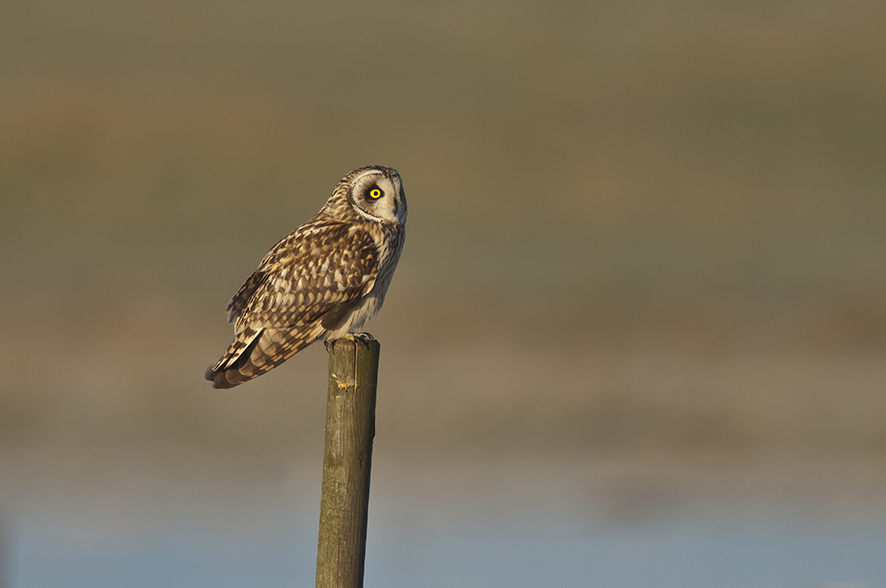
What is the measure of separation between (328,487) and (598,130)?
22910 mm

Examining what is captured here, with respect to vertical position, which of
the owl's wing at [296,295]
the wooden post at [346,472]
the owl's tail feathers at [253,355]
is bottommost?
the wooden post at [346,472]

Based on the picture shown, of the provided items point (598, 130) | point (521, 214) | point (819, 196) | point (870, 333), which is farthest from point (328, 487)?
point (598, 130)

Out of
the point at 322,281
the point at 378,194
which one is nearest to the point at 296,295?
the point at 322,281

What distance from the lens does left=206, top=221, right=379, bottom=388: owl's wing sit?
5914 millimetres

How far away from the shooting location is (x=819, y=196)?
24359 millimetres

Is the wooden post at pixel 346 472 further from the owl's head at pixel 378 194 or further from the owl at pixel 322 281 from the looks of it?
the owl's head at pixel 378 194

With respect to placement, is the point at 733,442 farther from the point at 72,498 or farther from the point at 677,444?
the point at 72,498

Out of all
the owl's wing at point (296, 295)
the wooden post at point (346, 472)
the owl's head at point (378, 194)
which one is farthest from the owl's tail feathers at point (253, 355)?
the wooden post at point (346, 472)

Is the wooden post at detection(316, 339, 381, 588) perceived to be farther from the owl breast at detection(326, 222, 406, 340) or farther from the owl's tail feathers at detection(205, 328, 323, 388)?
the owl breast at detection(326, 222, 406, 340)

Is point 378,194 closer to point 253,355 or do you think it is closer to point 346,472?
point 253,355

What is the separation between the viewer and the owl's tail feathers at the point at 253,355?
231 inches

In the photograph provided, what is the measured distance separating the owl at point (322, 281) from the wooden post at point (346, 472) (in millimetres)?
878

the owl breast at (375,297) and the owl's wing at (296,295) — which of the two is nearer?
the owl's wing at (296,295)

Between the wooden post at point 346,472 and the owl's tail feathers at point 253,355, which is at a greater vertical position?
the owl's tail feathers at point 253,355
